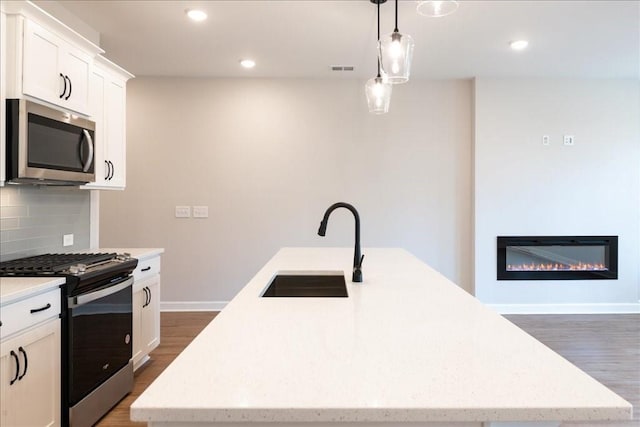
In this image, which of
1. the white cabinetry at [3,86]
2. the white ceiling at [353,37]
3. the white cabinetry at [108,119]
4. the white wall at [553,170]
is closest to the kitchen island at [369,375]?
the white cabinetry at [3,86]

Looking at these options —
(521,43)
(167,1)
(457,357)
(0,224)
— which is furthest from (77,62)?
(521,43)

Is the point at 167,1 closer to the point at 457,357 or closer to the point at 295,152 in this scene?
the point at 295,152

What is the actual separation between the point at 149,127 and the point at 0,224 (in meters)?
2.61

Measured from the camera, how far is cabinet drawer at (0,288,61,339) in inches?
66.6

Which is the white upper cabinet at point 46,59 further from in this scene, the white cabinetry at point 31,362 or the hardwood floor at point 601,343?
the hardwood floor at point 601,343

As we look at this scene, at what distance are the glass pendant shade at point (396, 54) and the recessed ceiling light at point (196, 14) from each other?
1.57m

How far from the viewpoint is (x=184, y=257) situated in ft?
15.7

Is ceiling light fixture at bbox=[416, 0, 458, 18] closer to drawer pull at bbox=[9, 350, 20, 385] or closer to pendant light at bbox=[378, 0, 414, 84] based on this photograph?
pendant light at bbox=[378, 0, 414, 84]

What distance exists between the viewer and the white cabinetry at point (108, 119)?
2820mm

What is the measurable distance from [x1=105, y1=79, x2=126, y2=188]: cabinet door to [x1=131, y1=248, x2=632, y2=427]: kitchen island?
219 centimetres

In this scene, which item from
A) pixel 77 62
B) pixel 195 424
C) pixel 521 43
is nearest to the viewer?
pixel 195 424

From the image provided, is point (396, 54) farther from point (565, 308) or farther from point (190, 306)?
point (565, 308)

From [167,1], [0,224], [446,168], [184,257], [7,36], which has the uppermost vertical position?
[167,1]

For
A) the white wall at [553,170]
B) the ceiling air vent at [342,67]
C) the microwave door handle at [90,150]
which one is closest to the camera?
the microwave door handle at [90,150]
